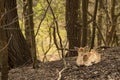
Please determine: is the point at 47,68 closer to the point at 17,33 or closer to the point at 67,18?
the point at 17,33

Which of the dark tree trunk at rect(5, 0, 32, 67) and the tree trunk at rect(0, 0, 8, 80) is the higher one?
the tree trunk at rect(0, 0, 8, 80)

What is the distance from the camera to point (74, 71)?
586cm

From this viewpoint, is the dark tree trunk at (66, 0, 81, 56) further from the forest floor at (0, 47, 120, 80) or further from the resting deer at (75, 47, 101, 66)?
the resting deer at (75, 47, 101, 66)

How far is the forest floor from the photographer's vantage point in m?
5.49

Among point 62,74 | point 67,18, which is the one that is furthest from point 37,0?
point 62,74

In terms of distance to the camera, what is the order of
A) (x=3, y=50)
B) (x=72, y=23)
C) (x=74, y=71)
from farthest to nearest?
1. (x=72, y=23)
2. (x=74, y=71)
3. (x=3, y=50)

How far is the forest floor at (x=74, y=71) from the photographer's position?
A: 5488 mm

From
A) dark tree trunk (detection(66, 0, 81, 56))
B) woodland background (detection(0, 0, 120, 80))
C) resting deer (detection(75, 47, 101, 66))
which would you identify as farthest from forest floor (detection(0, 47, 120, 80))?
dark tree trunk (detection(66, 0, 81, 56))

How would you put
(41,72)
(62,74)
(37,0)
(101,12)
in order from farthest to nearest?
(101,12), (37,0), (41,72), (62,74)

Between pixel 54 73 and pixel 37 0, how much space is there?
5.18 meters

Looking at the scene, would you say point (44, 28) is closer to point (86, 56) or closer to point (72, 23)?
point (72, 23)

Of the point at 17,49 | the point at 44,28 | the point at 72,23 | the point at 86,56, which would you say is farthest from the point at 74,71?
the point at 44,28

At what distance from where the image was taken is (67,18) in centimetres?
862

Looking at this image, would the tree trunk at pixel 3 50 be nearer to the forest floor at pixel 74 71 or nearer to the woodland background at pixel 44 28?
the woodland background at pixel 44 28
